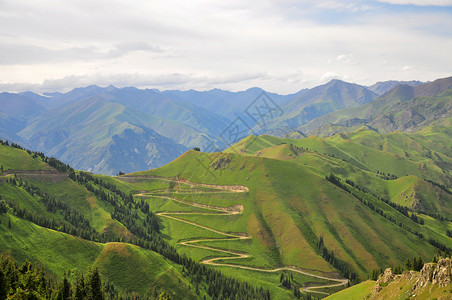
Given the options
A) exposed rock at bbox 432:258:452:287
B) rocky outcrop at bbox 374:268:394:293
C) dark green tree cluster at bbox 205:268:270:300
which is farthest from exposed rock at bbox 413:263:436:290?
dark green tree cluster at bbox 205:268:270:300

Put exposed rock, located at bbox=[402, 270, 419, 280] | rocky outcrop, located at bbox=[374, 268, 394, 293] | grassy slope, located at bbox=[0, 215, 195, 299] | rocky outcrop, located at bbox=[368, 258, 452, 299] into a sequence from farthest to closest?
grassy slope, located at bbox=[0, 215, 195, 299], rocky outcrop, located at bbox=[374, 268, 394, 293], exposed rock, located at bbox=[402, 270, 419, 280], rocky outcrop, located at bbox=[368, 258, 452, 299]

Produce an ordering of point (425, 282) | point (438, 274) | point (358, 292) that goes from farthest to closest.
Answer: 1. point (358, 292)
2. point (425, 282)
3. point (438, 274)

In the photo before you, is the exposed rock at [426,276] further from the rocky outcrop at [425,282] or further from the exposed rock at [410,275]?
the exposed rock at [410,275]

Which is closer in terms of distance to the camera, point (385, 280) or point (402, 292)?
point (402, 292)

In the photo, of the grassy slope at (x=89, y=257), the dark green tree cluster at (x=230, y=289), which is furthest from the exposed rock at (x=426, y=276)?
the dark green tree cluster at (x=230, y=289)

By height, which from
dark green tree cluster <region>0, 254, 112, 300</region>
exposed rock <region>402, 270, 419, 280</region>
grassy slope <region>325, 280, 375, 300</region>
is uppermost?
dark green tree cluster <region>0, 254, 112, 300</region>

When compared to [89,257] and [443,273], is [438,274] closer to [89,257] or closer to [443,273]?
[443,273]

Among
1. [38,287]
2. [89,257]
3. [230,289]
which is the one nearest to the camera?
[38,287]

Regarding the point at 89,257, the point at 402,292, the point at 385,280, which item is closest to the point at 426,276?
the point at 402,292

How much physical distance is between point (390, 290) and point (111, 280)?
11002 cm

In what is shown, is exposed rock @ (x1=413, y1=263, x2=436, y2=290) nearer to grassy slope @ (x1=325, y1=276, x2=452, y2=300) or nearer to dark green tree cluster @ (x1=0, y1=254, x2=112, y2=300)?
grassy slope @ (x1=325, y1=276, x2=452, y2=300)

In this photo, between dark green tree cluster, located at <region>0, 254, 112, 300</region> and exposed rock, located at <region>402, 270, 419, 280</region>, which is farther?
exposed rock, located at <region>402, 270, 419, 280</region>

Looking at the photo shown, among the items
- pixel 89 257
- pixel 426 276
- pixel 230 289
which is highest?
pixel 426 276

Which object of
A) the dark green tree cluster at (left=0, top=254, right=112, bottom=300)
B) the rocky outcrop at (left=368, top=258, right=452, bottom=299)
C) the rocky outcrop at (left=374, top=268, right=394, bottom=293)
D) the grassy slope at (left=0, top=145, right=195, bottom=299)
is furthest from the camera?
the grassy slope at (left=0, top=145, right=195, bottom=299)
